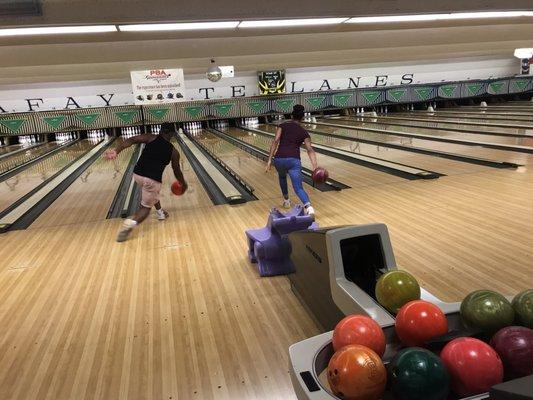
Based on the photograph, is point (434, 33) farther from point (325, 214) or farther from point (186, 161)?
point (186, 161)

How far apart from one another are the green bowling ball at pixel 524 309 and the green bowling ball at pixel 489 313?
0.02m

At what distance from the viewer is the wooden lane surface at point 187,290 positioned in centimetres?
193

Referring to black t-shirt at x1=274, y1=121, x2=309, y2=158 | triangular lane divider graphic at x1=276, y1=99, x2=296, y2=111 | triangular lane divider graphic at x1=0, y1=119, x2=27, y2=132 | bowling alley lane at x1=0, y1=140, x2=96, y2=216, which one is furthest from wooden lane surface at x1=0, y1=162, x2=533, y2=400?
triangular lane divider graphic at x1=276, y1=99, x2=296, y2=111

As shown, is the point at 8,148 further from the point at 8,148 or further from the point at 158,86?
the point at 158,86

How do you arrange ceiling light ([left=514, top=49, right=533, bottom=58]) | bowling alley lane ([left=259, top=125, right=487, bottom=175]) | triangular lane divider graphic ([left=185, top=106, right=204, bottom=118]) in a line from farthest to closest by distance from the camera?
triangular lane divider graphic ([left=185, top=106, right=204, bottom=118]) < ceiling light ([left=514, top=49, right=533, bottom=58]) < bowling alley lane ([left=259, top=125, right=487, bottom=175])

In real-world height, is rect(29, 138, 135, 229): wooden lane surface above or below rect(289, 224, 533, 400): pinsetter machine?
below

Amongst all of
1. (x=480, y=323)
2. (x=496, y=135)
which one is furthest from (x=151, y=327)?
(x=496, y=135)

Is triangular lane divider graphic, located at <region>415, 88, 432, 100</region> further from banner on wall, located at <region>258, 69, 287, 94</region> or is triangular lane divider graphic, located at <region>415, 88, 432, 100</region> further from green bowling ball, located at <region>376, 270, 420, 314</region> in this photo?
green bowling ball, located at <region>376, 270, 420, 314</region>

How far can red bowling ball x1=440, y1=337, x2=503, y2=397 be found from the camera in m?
1.15

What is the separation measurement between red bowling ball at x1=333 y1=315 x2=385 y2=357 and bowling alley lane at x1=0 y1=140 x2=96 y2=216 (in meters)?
5.42

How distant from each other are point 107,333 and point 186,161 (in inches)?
256

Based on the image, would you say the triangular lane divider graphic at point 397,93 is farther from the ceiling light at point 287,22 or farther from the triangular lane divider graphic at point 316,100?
the ceiling light at point 287,22

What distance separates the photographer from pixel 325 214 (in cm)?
430

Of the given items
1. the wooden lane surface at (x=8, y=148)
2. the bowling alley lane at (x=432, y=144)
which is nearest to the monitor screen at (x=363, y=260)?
the bowling alley lane at (x=432, y=144)
